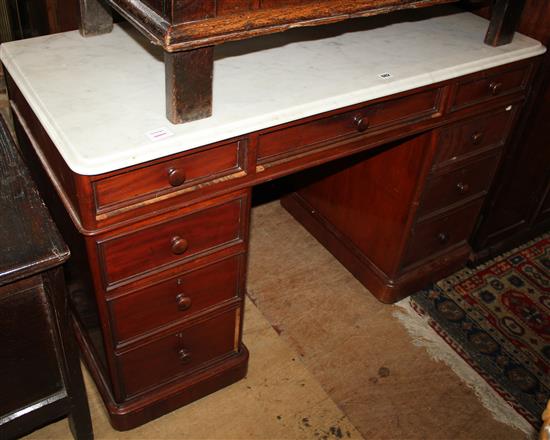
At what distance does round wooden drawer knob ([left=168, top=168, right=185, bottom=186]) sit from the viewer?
1391 millimetres

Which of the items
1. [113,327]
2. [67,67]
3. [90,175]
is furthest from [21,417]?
[67,67]

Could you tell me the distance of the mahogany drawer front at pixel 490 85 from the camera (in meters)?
1.89

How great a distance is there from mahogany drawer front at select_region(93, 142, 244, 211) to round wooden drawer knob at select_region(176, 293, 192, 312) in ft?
1.26

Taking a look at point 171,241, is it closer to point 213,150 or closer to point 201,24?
point 213,150

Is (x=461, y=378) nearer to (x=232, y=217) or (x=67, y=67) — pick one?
(x=232, y=217)

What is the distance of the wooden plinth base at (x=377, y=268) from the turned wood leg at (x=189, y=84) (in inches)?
50.3

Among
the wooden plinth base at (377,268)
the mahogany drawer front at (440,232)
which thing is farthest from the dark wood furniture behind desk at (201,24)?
the wooden plinth base at (377,268)

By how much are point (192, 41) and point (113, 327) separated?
0.81 metres

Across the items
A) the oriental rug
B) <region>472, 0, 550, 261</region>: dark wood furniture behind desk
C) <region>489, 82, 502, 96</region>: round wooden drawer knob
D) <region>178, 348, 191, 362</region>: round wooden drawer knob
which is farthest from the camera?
the oriental rug

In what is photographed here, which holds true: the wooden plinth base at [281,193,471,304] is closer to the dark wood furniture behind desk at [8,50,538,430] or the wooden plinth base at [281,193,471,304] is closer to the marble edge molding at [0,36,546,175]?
the dark wood furniture behind desk at [8,50,538,430]

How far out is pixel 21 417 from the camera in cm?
157

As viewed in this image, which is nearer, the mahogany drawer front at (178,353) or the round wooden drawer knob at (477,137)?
the mahogany drawer front at (178,353)

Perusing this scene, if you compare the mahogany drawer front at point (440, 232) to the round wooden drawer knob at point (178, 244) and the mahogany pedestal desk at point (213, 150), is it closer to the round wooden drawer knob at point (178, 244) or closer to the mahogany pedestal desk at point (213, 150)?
the mahogany pedestal desk at point (213, 150)

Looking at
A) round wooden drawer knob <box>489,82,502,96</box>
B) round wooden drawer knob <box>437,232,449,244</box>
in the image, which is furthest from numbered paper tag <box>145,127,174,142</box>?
round wooden drawer knob <box>437,232,449,244</box>
